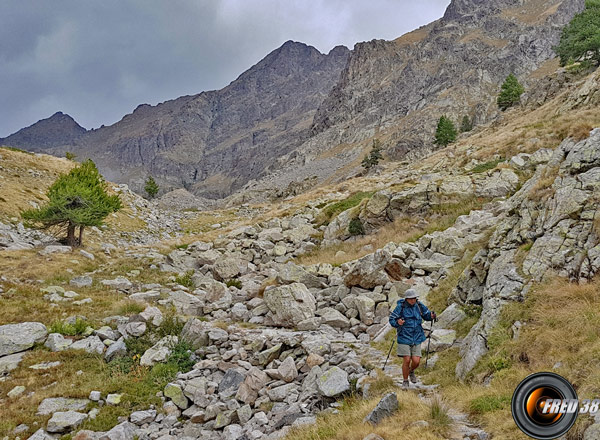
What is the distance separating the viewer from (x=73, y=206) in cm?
2584

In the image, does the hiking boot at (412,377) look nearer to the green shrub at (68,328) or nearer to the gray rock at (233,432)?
the gray rock at (233,432)

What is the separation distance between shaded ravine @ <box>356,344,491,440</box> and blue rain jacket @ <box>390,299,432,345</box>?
39.9 inches

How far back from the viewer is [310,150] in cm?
16925

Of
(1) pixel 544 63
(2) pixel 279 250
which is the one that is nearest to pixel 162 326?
(2) pixel 279 250

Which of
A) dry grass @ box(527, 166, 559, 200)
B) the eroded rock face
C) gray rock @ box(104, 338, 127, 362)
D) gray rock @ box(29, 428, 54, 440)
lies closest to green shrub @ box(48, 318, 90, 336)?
gray rock @ box(104, 338, 127, 362)

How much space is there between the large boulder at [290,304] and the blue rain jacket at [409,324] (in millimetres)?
6085

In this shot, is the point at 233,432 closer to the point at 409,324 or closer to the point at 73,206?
the point at 409,324

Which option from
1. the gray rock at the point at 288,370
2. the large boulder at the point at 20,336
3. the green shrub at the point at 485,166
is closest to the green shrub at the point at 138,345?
the large boulder at the point at 20,336

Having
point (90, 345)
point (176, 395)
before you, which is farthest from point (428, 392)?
point (90, 345)

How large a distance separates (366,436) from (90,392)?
330 inches

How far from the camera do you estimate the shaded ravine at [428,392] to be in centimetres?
544

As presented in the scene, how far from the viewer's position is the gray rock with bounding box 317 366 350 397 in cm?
826

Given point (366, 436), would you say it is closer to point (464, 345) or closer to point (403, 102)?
point (464, 345)

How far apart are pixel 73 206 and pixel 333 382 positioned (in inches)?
1011
